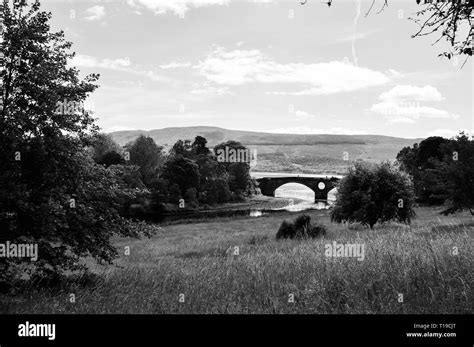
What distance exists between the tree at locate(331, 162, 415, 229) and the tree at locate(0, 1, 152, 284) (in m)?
24.9

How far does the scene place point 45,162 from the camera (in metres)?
10.0

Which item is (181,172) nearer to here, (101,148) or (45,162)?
(101,148)

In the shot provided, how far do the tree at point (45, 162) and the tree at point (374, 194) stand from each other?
81.8 ft

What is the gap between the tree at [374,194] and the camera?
3294cm

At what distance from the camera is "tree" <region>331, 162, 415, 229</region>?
32938 mm

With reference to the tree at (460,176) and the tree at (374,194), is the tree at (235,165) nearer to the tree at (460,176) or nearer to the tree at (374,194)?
the tree at (374,194)

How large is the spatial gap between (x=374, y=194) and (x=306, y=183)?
99.0m

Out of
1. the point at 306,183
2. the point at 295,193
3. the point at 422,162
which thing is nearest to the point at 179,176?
the point at 422,162

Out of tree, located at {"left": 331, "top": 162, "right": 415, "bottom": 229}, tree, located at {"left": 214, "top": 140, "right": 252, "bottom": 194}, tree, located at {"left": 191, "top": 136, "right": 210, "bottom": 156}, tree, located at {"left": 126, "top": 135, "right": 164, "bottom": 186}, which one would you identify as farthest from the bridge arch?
tree, located at {"left": 331, "top": 162, "right": 415, "bottom": 229}

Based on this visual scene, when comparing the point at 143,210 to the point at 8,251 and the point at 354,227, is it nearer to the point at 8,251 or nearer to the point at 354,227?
the point at 354,227

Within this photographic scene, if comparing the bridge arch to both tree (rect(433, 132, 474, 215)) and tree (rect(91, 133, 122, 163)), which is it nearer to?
tree (rect(91, 133, 122, 163))

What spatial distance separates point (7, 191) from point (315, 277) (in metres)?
6.81

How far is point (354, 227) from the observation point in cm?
3931
